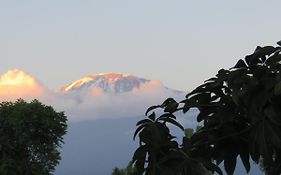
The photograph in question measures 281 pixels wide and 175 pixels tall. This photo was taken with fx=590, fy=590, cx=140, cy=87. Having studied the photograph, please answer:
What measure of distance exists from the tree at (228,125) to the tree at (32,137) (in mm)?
50304

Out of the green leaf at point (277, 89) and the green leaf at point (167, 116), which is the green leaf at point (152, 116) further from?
the green leaf at point (277, 89)

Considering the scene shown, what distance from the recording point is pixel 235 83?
4.66 meters

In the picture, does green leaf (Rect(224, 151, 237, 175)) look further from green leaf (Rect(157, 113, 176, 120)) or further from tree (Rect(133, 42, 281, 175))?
green leaf (Rect(157, 113, 176, 120))

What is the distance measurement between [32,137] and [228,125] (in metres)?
52.6

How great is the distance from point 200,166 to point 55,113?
54094 millimetres

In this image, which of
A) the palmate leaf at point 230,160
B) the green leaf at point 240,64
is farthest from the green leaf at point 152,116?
the green leaf at point 240,64

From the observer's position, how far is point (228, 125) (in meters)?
5.15

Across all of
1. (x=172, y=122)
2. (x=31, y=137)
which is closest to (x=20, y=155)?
(x=31, y=137)

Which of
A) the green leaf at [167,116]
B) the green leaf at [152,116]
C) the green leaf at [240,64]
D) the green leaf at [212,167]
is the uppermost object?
the green leaf at [240,64]

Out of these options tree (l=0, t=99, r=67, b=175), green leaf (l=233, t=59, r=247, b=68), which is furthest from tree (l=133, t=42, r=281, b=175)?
tree (l=0, t=99, r=67, b=175)

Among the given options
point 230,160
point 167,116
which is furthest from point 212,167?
point 167,116

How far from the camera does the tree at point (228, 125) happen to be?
15.1 ft

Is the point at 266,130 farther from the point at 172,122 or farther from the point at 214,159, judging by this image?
the point at 172,122

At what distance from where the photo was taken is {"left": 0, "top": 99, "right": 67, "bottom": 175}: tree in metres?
55.3
